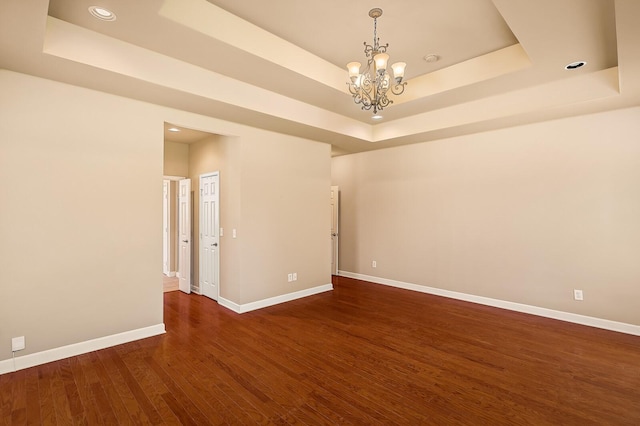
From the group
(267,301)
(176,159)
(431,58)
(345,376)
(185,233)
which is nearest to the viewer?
(345,376)

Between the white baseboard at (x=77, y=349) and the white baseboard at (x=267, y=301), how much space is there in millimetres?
1098

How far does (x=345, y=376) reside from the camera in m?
2.87

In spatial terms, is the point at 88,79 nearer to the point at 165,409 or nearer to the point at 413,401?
the point at 165,409

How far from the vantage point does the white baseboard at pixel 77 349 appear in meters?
2.92

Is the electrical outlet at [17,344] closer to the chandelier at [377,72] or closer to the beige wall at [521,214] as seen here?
the chandelier at [377,72]

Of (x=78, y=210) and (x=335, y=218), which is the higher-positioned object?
(x=78, y=210)

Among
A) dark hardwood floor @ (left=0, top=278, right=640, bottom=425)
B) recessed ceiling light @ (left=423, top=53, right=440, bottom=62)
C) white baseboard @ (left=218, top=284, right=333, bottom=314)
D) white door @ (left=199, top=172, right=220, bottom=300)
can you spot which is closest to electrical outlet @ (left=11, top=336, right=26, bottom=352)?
dark hardwood floor @ (left=0, top=278, right=640, bottom=425)

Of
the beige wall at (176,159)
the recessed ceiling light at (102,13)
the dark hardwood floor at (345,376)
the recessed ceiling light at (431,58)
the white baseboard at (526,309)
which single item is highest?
the recessed ceiling light at (431,58)

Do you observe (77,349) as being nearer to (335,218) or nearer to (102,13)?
(102,13)

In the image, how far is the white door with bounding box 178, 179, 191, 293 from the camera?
19.2 ft

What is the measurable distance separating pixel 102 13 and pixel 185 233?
163 inches

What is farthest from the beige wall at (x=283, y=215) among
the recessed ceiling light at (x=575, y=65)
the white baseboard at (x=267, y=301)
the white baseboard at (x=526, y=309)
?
the recessed ceiling light at (x=575, y=65)

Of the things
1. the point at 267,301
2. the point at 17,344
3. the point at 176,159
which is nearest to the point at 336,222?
the point at 267,301

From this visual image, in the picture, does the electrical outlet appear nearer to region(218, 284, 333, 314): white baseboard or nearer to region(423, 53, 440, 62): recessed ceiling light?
region(218, 284, 333, 314): white baseboard
